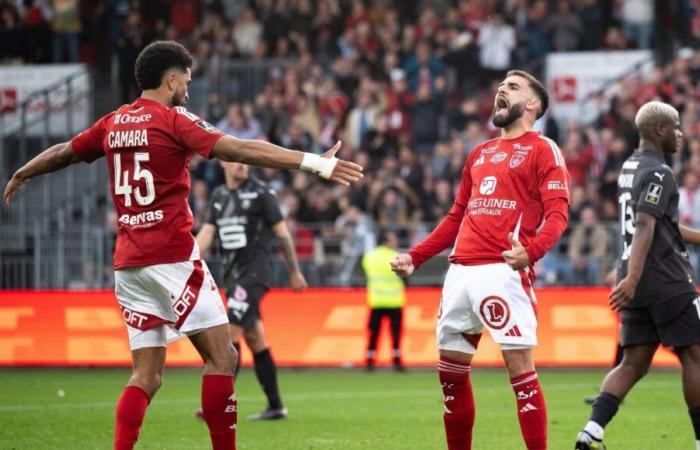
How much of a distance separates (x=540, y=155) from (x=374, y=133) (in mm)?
15879

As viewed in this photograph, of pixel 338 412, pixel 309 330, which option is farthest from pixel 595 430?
pixel 309 330

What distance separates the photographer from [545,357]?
18609mm

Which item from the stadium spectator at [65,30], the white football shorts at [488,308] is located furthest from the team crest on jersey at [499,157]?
the stadium spectator at [65,30]

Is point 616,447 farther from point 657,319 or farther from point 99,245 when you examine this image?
point 99,245

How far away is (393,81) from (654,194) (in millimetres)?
16159

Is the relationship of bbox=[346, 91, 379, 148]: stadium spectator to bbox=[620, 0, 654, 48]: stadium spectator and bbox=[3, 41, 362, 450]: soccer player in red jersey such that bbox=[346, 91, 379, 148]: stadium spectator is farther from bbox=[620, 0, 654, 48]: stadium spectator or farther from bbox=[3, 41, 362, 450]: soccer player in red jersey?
bbox=[3, 41, 362, 450]: soccer player in red jersey

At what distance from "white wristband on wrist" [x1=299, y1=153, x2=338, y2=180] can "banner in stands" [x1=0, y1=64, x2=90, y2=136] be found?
59.4 ft

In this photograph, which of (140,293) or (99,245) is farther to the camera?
(99,245)

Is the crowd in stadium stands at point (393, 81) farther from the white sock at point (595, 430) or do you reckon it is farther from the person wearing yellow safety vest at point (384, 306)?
the white sock at point (595, 430)

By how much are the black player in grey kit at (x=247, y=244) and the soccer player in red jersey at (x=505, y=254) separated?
13.4 ft

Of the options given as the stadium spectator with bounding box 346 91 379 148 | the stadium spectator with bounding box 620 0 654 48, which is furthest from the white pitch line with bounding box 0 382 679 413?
the stadium spectator with bounding box 620 0 654 48

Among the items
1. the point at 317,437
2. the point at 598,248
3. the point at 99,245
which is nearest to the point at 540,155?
the point at 317,437

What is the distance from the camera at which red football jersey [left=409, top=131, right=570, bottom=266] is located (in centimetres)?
809

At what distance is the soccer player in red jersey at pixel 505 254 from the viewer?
7.97 m
